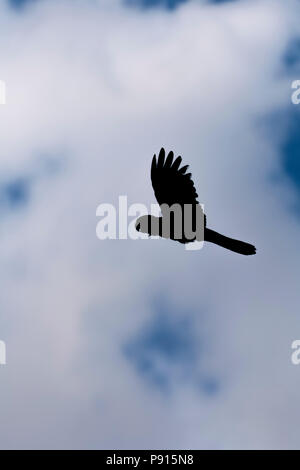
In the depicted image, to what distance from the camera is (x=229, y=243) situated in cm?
1434

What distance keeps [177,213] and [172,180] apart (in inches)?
39.0

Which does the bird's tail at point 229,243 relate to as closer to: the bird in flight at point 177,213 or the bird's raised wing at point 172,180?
the bird in flight at point 177,213

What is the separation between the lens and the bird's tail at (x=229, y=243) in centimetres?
1403

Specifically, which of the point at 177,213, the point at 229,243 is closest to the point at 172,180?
the point at 177,213

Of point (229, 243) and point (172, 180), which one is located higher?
point (172, 180)

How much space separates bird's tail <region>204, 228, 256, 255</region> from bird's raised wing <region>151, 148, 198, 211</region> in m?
1.07

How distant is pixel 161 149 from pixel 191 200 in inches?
64.4

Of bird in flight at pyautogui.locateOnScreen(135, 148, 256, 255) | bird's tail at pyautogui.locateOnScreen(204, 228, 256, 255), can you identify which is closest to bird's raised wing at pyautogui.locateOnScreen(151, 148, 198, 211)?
bird in flight at pyautogui.locateOnScreen(135, 148, 256, 255)

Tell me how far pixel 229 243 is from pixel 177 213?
168cm

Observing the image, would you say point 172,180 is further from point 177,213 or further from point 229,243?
point 229,243
